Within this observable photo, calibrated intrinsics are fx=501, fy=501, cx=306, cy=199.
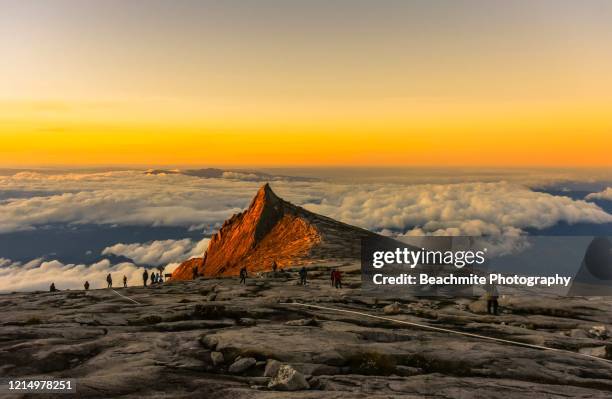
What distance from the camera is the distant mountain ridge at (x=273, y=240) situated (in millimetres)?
71062

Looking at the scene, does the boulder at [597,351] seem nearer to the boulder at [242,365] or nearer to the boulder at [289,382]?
the boulder at [289,382]

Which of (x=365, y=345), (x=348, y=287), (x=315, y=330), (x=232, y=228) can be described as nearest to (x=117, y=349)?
(x=315, y=330)

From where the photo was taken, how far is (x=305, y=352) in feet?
65.6

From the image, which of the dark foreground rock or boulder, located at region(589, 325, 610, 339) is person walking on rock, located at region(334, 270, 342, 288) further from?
boulder, located at region(589, 325, 610, 339)

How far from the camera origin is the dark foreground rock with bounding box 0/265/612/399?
1616 centimetres

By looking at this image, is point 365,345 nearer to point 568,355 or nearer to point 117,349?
point 568,355

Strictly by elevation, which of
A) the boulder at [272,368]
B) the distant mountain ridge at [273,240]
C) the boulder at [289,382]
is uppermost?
the boulder at [289,382]

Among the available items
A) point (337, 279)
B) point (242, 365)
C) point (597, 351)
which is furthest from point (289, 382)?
point (337, 279)

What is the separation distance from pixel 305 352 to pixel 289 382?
3.99 m

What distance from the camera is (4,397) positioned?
14844mm

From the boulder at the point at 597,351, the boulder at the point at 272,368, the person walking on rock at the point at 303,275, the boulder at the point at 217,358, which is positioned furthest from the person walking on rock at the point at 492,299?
the boulder at the point at 217,358

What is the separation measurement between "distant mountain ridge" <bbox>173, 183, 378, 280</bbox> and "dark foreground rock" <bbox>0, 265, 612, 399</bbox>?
34.0 metres

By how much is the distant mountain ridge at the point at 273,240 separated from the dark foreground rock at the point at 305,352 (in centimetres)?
3398

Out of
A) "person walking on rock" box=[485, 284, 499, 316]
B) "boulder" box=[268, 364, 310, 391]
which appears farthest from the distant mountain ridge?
"boulder" box=[268, 364, 310, 391]
